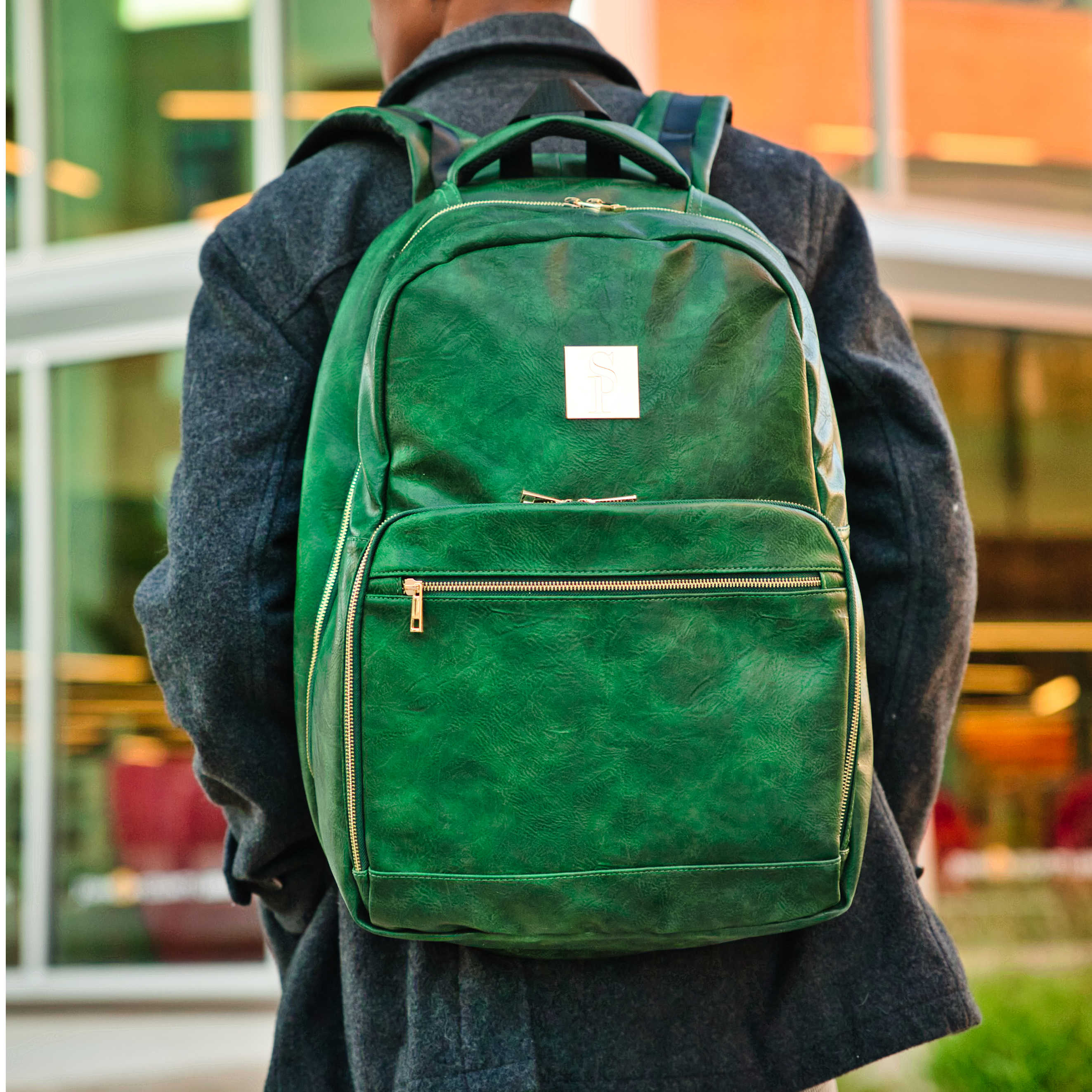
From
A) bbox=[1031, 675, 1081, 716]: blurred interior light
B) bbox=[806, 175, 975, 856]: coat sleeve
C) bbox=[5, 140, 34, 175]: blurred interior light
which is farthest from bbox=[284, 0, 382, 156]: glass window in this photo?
bbox=[806, 175, 975, 856]: coat sleeve

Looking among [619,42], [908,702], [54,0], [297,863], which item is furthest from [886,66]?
[297,863]

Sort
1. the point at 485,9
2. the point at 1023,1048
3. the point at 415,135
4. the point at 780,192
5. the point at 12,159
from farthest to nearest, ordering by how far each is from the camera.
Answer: the point at 12,159 → the point at 1023,1048 → the point at 485,9 → the point at 780,192 → the point at 415,135

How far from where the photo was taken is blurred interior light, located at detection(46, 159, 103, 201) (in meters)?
4.59

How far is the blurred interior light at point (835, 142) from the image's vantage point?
165 inches

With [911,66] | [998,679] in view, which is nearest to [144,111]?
[911,66]

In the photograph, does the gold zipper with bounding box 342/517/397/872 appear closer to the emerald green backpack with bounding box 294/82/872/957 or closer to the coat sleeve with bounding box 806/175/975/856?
the emerald green backpack with bounding box 294/82/872/957

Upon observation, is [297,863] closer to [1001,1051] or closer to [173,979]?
[1001,1051]

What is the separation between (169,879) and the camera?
430cm

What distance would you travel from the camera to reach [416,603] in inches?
38.2

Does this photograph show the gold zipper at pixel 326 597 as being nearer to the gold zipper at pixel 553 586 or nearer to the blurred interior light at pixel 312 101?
the gold zipper at pixel 553 586

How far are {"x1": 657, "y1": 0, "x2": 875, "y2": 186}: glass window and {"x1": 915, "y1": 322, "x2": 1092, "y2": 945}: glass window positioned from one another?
737 mm

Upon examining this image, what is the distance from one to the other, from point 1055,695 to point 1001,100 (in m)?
2.20

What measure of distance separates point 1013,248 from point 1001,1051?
2581 mm

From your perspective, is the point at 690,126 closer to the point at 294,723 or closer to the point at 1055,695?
the point at 294,723
